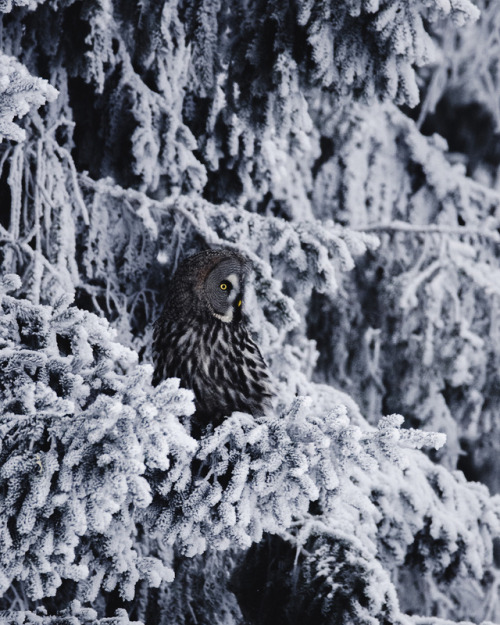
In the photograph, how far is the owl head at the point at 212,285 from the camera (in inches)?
95.1

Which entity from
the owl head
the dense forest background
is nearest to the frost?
the dense forest background

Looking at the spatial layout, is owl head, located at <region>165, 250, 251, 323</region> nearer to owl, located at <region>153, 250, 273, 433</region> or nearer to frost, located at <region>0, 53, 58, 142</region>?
owl, located at <region>153, 250, 273, 433</region>

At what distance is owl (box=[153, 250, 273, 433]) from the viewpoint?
7.75 ft

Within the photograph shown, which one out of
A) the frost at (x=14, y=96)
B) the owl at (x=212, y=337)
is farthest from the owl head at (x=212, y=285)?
the frost at (x=14, y=96)

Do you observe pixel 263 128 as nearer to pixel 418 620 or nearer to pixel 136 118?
pixel 136 118

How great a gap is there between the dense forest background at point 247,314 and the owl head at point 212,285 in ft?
0.27

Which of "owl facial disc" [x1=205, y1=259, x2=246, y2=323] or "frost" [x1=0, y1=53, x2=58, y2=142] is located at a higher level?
"frost" [x1=0, y1=53, x2=58, y2=142]

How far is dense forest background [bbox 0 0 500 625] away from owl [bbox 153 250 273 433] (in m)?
0.10

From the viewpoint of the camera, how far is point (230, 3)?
2498 millimetres

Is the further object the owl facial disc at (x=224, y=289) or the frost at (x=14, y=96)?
the owl facial disc at (x=224, y=289)

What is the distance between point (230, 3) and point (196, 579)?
1890 millimetres

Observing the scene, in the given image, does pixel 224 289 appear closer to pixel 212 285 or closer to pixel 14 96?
pixel 212 285

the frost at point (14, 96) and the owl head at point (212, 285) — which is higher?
the frost at point (14, 96)

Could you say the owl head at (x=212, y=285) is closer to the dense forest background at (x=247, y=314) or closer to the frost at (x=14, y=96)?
the dense forest background at (x=247, y=314)
